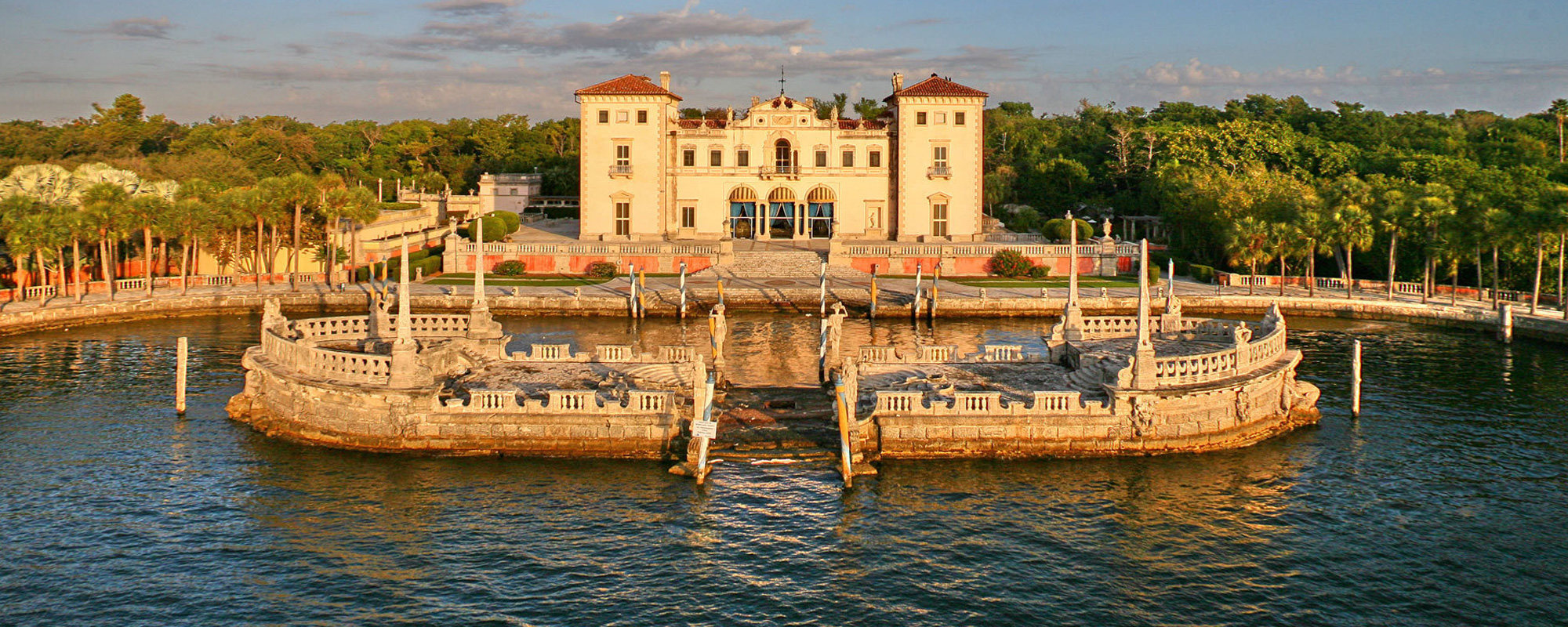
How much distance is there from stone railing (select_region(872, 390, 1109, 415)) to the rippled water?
1.51 m

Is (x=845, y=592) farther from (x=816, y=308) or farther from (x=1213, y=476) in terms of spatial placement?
(x=816, y=308)

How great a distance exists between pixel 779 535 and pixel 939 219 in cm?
6803

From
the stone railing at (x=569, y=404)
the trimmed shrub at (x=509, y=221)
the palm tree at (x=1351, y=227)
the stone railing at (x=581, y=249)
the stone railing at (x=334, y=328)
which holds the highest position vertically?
the trimmed shrub at (x=509, y=221)

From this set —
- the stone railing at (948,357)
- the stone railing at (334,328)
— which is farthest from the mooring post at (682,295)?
the stone railing at (948,357)

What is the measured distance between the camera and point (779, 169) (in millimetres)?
93750

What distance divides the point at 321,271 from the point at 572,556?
6152 centimetres

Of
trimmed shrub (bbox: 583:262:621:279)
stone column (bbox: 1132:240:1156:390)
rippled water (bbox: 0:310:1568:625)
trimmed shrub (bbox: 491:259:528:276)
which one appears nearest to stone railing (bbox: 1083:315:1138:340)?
rippled water (bbox: 0:310:1568:625)

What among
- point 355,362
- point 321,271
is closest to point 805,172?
point 321,271

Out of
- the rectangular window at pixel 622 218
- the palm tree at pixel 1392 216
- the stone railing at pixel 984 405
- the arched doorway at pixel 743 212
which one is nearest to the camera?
the stone railing at pixel 984 405

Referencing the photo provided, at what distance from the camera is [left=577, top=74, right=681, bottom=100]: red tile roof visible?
90.6 metres

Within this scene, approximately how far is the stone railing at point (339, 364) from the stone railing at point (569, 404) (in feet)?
8.30

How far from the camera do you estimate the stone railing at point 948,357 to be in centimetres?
4250

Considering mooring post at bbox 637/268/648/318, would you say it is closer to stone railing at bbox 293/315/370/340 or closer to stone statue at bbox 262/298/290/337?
stone railing at bbox 293/315/370/340

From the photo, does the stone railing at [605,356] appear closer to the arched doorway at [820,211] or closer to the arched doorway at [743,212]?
the arched doorway at [743,212]
